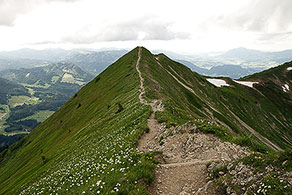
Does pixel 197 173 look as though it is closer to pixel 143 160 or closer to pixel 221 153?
pixel 221 153

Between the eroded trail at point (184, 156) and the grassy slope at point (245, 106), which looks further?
the grassy slope at point (245, 106)

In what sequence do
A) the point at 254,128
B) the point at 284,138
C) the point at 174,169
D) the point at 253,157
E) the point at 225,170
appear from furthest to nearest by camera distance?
the point at 284,138
the point at 254,128
the point at 174,169
the point at 225,170
the point at 253,157

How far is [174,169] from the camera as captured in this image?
1294 centimetres

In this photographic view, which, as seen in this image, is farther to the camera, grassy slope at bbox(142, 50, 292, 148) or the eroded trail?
grassy slope at bbox(142, 50, 292, 148)

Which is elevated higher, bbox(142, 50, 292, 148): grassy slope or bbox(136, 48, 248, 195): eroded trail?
bbox(136, 48, 248, 195): eroded trail

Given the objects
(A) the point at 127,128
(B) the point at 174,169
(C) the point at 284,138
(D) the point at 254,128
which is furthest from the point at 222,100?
(B) the point at 174,169

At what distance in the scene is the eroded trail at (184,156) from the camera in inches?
442

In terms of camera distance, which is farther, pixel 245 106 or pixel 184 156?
pixel 245 106

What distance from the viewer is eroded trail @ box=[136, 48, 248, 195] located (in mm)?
11234

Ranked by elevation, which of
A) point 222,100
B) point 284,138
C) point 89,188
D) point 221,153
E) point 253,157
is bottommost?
point 284,138

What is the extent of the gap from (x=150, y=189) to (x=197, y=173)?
3.56 m

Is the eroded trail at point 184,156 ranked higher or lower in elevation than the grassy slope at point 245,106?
higher

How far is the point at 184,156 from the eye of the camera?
15.1 metres

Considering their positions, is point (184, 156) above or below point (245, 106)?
above
